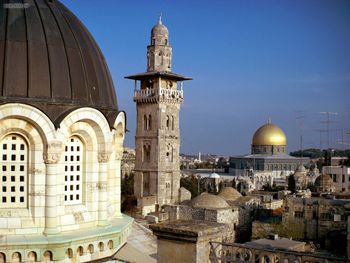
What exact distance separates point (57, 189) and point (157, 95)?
39.8 metres

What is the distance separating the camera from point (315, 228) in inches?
1518

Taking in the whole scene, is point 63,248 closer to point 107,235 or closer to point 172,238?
point 107,235

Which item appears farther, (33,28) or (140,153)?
(140,153)

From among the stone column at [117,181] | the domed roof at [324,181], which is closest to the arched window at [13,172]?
the stone column at [117,181]

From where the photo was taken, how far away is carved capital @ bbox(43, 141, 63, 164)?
439 inches

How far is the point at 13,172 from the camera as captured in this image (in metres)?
11.2

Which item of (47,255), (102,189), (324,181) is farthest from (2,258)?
(324,181)

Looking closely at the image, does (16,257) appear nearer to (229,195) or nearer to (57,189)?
(57,189)

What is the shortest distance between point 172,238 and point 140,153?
43867 millimetres

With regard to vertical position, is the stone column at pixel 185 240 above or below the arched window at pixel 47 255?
above

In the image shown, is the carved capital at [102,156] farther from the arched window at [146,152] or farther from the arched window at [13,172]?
the arched window at [146,152]

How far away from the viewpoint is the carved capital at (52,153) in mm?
11141

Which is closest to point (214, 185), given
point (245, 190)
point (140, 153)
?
point (245, 190)

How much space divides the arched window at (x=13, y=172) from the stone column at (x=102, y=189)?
72.7 inches
